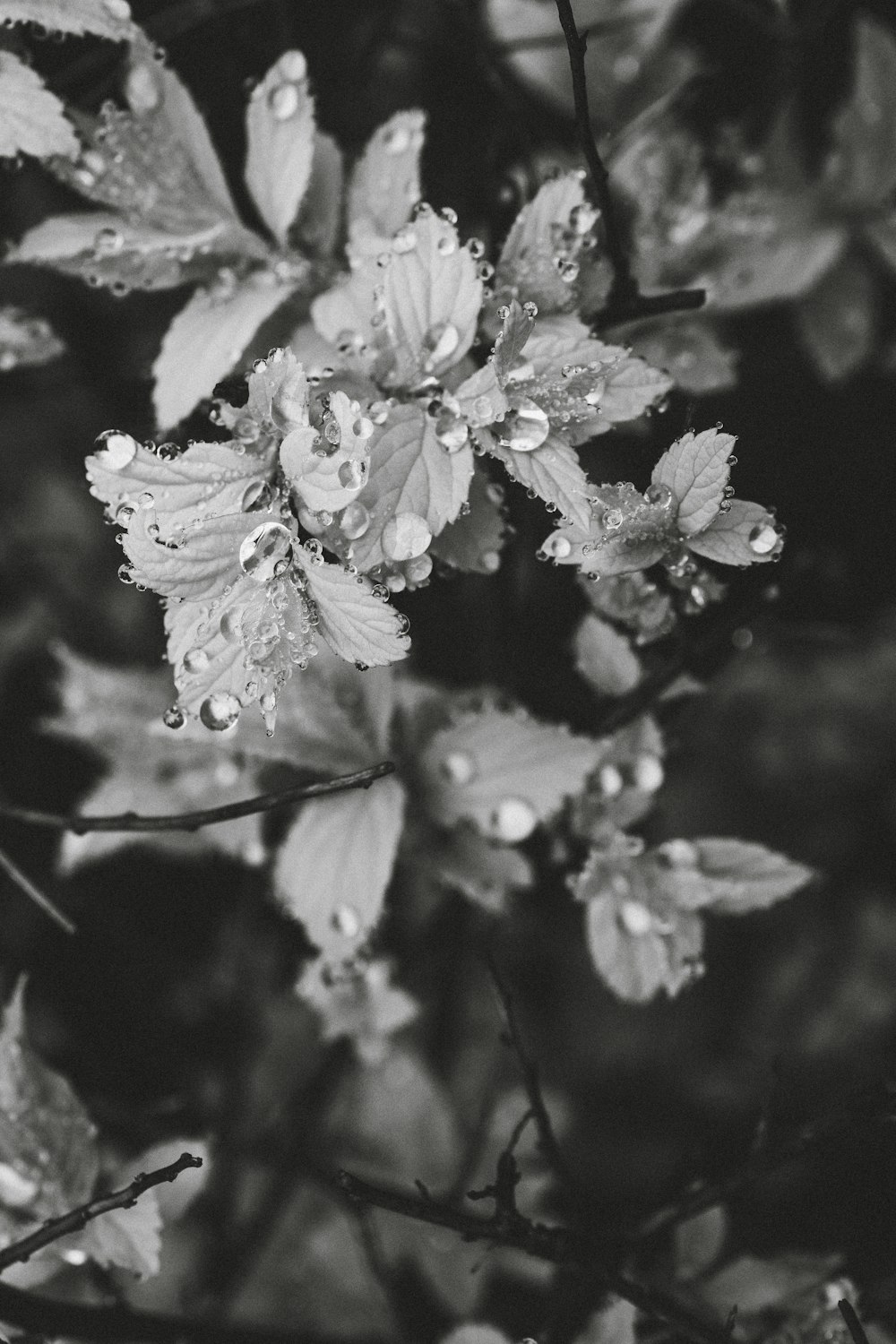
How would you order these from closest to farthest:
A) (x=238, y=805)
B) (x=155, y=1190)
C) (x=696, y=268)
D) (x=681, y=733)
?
1. (x=238, y=805)
2. (x=155, y=1190)
3. (x=696, y=268)
4. (x=681, y=733)

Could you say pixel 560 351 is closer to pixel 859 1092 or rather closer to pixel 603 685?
pixel 603 685

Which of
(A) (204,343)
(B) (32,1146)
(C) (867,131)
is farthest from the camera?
(C) (867,131)

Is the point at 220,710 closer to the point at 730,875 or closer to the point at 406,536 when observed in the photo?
the point at 406,536

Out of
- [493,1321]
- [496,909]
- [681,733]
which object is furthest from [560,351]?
[493,1321]

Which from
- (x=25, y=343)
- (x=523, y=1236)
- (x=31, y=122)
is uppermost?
(x=31, y=122)

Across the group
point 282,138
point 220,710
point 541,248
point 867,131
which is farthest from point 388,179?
point 867,131

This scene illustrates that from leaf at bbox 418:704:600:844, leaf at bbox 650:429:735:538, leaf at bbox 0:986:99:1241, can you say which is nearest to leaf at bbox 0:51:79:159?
leaf at bbox 650:429:735:538

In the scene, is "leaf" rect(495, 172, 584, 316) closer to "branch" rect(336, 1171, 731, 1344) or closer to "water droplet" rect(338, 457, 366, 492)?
"water droplet" rect(338, 457, 366, 492)
